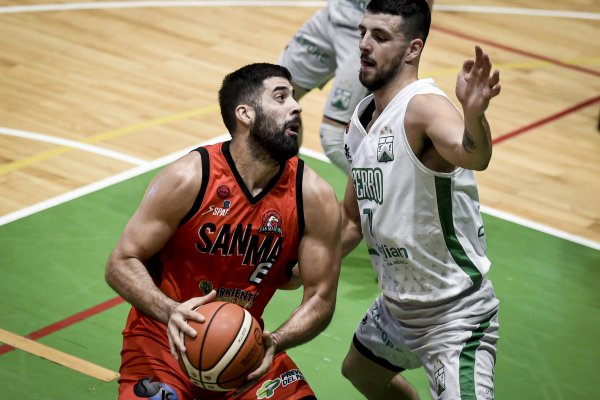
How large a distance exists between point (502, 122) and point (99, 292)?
5.44 m

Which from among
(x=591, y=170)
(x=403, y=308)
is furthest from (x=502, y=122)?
(x=403, y=308)

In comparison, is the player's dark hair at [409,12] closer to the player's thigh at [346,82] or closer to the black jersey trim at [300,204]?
the black jersey trim at [300,204]

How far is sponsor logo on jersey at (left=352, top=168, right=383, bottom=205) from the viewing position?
527 centimetres

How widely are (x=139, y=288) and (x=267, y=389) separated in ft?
2.55

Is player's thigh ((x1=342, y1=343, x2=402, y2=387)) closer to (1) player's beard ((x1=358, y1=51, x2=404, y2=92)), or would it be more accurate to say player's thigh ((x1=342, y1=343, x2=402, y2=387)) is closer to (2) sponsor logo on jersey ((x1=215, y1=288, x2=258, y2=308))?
(2) sponsor logo on jersey ((x1=215, y1=288, x2=258, y2=308))

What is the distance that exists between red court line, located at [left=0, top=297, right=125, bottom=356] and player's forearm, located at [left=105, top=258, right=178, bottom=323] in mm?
1933

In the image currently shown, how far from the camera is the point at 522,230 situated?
904cm

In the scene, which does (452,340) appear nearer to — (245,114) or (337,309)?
(245,114)

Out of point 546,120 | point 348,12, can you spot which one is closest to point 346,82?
point 348,12

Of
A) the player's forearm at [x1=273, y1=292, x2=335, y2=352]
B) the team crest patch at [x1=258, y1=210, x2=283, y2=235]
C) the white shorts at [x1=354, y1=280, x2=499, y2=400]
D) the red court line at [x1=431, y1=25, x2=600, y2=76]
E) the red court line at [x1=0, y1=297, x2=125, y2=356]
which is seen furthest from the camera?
the red court line at [x1=431, y1=25, x2=600, y2=76]

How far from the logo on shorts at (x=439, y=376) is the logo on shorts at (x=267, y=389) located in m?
0.77

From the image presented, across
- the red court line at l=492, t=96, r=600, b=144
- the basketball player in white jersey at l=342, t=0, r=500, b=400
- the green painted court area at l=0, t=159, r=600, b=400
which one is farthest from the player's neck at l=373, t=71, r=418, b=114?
the red court line at l=492, t=96, r=600, b=144

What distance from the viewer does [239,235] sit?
204 inches

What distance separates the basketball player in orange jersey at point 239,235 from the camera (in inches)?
199
